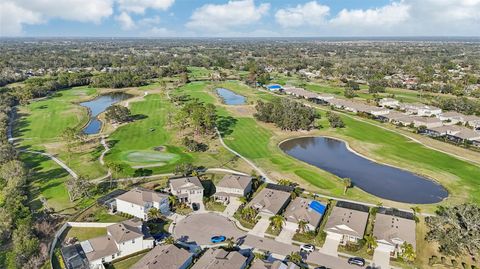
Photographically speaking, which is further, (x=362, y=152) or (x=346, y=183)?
(x=362, y=152)

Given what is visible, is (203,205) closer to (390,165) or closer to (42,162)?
(42,162)

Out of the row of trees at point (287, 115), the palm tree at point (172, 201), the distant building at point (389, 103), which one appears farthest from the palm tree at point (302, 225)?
the distant building at point (389, 103)

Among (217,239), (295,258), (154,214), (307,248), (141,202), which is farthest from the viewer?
(141,202)

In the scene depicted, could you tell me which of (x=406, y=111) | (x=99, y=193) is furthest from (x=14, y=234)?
(x=406, y=111)

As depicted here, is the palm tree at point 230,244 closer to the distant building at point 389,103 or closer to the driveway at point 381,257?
the driveway at point 381,257

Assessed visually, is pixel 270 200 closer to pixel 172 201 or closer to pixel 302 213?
pixel 302 213

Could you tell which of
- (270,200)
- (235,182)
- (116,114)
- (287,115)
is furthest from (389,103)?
(116,114)

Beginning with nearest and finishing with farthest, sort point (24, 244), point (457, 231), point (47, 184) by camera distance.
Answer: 1. point (24, 244)
2. point (457, 231)
3. point (47, 184)
